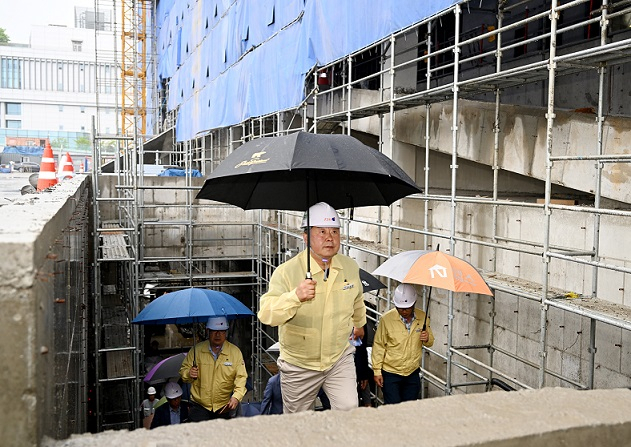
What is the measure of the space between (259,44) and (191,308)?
405 inches

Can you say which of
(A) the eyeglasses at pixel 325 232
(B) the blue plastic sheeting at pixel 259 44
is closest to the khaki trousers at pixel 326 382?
(A) the eyeglasses at pixel 325 232

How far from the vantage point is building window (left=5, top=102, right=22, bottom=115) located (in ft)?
230

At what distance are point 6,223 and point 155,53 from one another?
4198cm

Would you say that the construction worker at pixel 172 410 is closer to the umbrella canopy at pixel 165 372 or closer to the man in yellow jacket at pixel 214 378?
the man in yellow jacket at pixel 214 378

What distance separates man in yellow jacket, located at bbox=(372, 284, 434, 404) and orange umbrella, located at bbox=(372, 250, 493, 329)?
0.74ft

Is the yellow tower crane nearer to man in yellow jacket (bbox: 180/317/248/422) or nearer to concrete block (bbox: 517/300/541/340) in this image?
man in yellow jacket (bbox: 180/317/248/422)

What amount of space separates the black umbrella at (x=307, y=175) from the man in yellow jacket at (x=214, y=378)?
1.71 m

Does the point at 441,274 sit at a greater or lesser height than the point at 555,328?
greater

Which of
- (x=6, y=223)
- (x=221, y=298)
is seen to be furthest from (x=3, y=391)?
(x=221, y=298)

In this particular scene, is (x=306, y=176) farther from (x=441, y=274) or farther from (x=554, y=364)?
(x=554, y=364)

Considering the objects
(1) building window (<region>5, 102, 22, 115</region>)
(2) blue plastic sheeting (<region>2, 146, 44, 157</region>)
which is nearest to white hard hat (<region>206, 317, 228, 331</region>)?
(2) blue plastic sheeting (<region>2, 146, 44, 157</region>)

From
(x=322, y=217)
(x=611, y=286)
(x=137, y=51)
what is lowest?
(x=611, y=286)

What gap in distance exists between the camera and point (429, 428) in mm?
2000

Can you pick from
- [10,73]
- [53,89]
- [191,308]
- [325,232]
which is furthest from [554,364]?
[53,89]
